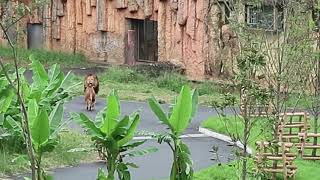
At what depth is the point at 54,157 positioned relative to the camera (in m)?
15.0

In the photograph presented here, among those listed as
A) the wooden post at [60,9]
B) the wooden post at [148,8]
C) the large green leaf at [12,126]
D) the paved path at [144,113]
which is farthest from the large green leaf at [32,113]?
the wooden post at [60,9]

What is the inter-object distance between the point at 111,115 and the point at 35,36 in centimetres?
2697

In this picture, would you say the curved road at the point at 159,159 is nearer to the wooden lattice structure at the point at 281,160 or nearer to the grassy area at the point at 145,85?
the wooden lattice structure at the point at 281,160

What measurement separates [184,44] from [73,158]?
13811 mm

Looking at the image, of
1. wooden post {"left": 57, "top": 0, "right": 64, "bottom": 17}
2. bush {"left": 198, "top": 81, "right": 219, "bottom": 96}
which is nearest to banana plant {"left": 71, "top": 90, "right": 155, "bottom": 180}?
bush {"left": 198, "top": 81, "right": 219, "bottom": 96}

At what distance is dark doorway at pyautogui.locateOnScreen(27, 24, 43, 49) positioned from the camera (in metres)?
35.3

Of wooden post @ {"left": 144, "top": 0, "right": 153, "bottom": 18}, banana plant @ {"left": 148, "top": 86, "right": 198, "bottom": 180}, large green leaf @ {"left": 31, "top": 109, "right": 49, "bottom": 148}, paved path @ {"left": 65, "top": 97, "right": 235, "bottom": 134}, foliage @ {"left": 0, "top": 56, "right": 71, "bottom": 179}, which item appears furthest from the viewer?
wooden post @ {"left": 144, "top": 0, "right": 153, "bottom": 18}

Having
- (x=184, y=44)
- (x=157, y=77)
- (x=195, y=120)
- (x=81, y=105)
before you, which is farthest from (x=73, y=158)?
(x=184, y=44)

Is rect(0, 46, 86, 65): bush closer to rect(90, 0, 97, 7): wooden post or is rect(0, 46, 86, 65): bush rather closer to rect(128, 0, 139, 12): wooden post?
rect(90, 0, 97, 7): wooden post

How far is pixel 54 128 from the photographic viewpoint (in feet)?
31.0

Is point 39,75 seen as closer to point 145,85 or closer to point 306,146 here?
point 306,146

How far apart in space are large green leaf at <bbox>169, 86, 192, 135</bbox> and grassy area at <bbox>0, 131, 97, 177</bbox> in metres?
4.17

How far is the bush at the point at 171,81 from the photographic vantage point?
25.6 m

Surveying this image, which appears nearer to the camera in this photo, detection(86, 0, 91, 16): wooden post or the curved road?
the curved road
